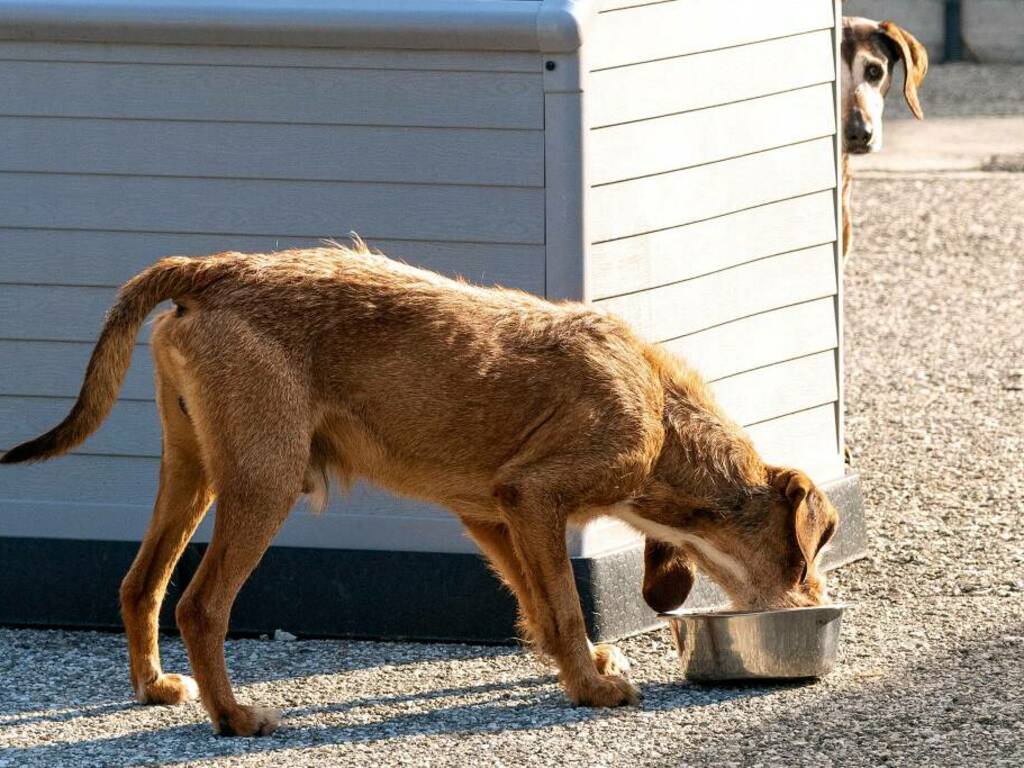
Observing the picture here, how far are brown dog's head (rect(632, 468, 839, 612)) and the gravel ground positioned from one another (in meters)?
0.33

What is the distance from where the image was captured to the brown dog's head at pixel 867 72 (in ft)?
25.0

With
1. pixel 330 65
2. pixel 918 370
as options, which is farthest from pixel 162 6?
pixel 918 370

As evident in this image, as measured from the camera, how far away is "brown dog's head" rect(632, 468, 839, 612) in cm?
499

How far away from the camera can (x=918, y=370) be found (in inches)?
385

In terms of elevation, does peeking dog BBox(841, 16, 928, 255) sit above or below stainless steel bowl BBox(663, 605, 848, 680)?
above

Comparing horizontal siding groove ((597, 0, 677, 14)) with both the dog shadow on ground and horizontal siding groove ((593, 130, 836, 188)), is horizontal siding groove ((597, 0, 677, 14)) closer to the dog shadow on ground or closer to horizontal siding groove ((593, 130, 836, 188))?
horizontal siding groove ((593, 130, 836, 188))

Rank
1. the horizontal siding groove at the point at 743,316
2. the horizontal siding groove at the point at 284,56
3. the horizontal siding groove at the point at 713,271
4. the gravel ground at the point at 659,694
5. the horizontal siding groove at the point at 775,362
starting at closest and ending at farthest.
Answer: the gravel ground at the point at 659,694 → the horizontal siding groove at the point at 284,56 → the horizontal siding groove at the point at 713,271 → the horizontal siding groove at the point at 743,316 → the horizontal siding groove at the point at 775,362

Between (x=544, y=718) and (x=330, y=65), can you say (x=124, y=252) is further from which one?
(x=544, y=718)

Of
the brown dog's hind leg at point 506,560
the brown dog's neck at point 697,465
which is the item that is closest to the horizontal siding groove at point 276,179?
the brown dog's neck at point 697,465

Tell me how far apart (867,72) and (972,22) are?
15.3m

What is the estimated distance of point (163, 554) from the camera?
16.7 feet

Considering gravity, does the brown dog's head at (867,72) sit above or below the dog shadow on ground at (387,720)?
above

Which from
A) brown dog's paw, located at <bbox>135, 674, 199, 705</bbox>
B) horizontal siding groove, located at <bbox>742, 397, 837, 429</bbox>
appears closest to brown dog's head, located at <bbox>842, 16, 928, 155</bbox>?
horizontal siding groove, located at <bbox>742, 397, 837, 429</bbox>

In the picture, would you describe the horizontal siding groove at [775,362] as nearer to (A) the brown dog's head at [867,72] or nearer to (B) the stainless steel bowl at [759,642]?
(B) the stainless steel bowl at [759,642]
